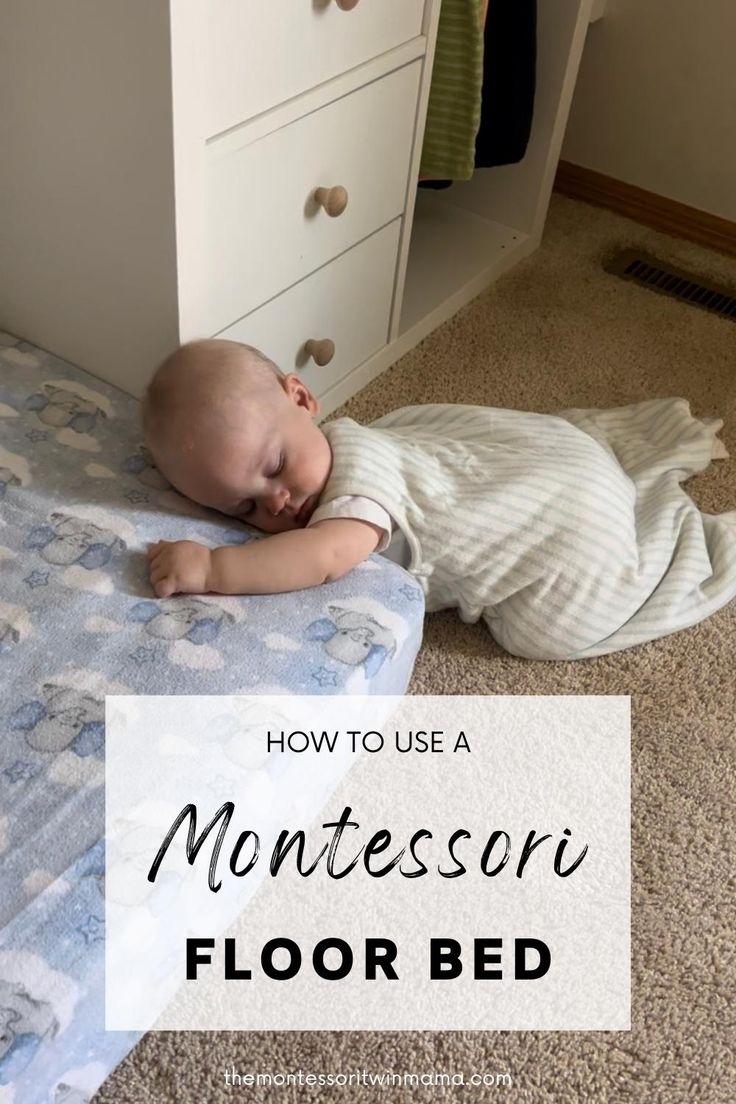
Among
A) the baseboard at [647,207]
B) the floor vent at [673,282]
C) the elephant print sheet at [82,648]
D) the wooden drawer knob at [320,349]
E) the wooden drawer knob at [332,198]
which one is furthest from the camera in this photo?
the baseboard at [647,207]

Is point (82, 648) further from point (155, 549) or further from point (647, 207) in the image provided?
point (647, 207)

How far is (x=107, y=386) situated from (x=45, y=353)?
0.11 meters

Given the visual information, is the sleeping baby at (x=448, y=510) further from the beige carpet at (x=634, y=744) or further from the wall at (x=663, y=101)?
the wall at (x=663, y=101)

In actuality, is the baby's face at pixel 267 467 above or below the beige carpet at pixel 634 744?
above

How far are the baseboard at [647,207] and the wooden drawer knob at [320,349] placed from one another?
1.01 meters

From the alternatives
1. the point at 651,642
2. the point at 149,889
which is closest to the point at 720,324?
the point at 651,642

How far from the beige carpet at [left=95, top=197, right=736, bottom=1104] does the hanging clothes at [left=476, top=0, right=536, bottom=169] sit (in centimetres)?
26

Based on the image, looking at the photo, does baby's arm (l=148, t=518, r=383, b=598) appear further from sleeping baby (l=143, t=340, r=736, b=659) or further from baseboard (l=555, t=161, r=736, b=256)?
baseboard (l=555, t=161, r=736, b=256)

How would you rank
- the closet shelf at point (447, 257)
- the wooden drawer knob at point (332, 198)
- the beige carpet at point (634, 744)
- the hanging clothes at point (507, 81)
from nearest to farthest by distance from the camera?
the beige carpet at point (634, 744) → the wooden drawer knob at point (332, 198) → the hanging clothes at point (507, 81) → the closet shelf at point (447, 257)

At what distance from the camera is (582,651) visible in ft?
4.13

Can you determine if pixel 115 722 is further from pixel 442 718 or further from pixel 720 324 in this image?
pixel 720 324

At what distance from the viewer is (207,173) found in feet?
3.64

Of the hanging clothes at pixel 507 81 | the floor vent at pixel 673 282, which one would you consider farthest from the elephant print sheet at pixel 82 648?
the floor vent at pixel 673 282

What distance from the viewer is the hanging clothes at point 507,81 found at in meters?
1.64
